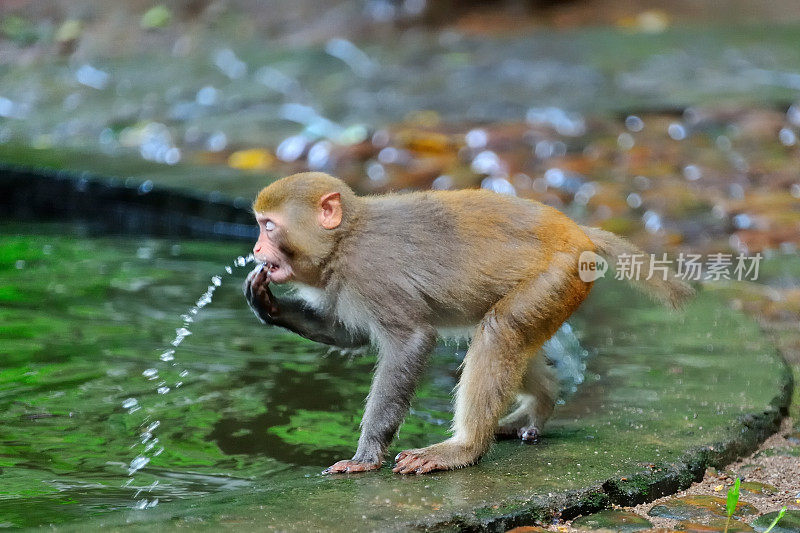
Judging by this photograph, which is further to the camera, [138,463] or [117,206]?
[117,206]

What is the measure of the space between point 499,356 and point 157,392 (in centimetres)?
164

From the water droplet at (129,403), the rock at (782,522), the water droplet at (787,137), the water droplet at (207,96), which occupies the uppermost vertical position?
the water droplet at (207,96)

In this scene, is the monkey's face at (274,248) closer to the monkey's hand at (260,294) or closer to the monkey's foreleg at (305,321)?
the monkey's hand at (260,294)

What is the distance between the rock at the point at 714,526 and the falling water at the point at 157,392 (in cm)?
166

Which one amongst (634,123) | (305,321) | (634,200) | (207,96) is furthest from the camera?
(207,96)

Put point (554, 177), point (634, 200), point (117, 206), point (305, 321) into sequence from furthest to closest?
1. point (554, 177)
2. point (634, 200)
3. point (117, 206)
4. point (305, 321)

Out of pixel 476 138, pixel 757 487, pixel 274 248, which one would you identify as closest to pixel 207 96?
pixel 476 138

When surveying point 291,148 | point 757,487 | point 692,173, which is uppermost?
point 291,148

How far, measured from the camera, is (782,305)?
584 centimetres

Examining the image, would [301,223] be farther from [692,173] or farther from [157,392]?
[692,173]

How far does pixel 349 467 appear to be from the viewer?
356 cm

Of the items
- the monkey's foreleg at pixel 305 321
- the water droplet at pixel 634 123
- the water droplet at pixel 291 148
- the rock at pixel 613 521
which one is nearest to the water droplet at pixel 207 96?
the water droplet at pixel 291 148

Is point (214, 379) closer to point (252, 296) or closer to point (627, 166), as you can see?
point (252, 296)

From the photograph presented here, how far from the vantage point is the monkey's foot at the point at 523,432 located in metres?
3.90
